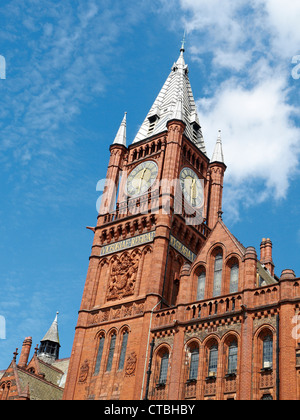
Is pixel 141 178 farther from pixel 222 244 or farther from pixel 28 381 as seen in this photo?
pixel 28 381

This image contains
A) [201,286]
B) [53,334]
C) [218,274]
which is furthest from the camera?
[53,334]

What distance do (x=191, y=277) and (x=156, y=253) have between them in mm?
4810

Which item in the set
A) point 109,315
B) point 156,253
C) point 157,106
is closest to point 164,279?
point 156,253

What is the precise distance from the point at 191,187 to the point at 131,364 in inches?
774

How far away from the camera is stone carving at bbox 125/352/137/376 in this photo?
44625 mm

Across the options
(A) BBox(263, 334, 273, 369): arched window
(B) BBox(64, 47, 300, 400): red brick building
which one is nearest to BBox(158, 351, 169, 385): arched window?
(B) BBox(64, 47, 300, 400): red brick building

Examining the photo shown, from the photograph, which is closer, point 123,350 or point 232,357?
point 232,357

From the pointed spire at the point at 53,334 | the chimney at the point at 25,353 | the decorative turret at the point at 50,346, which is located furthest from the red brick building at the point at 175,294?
the pointed spire at the point at 53,334

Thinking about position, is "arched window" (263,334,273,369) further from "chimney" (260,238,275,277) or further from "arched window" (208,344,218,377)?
"chimney" (260,238,275,277)

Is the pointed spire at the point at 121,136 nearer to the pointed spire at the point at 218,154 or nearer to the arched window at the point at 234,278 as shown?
the pointed spire at the point at 218,154

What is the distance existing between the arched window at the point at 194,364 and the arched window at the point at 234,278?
5.09 meters

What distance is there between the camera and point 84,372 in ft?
156

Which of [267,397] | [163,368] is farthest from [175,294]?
[267,397]

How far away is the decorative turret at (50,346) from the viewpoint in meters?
103
